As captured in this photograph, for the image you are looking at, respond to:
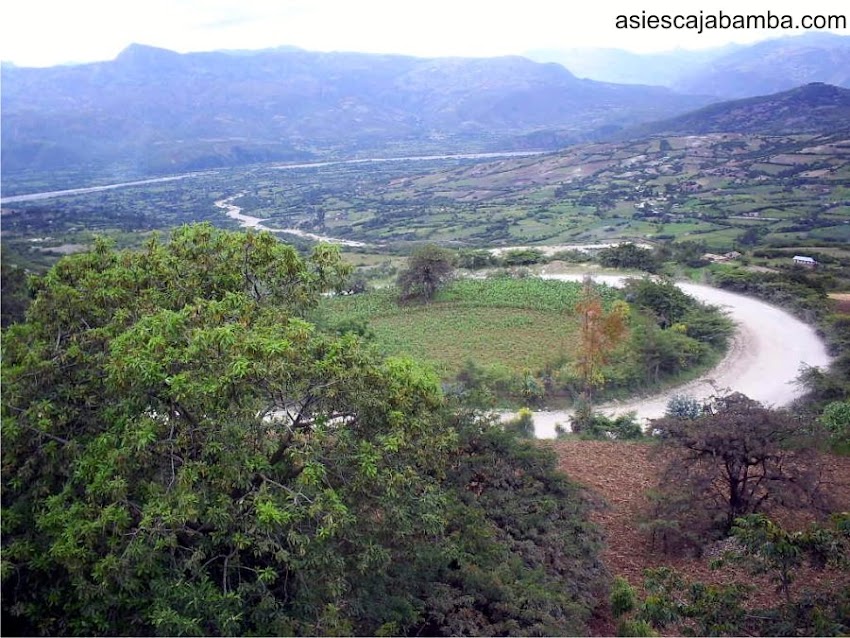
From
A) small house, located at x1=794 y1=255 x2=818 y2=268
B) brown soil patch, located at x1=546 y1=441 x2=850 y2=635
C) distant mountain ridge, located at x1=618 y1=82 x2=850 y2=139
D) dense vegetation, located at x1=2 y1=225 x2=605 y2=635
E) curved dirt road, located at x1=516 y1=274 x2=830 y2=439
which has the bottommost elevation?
curved dirt road, located at x1=516 y1=274 x2=830 y2=439

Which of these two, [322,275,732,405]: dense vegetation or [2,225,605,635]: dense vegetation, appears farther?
[322,275,732,405]: dense vegetation

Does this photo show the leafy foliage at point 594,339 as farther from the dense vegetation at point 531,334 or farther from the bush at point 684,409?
the bush at point 684,409

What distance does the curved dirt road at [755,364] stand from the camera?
819 inches

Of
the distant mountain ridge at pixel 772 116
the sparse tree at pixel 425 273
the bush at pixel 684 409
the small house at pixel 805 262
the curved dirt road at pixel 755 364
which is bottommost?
the curved dirt road at pixel 755 364

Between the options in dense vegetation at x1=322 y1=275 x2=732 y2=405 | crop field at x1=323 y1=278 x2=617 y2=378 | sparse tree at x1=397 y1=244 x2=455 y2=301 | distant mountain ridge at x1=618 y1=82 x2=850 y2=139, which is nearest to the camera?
dense vegetation at x1=322 y1=275 x2=732 y2=405

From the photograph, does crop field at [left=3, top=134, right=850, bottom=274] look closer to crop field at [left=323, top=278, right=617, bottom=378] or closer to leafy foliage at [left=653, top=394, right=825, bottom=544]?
crop field at [left=323, top=278, right=617, bottom=378]

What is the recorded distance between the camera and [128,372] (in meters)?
6.36

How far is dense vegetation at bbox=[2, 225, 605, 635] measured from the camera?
5961mm

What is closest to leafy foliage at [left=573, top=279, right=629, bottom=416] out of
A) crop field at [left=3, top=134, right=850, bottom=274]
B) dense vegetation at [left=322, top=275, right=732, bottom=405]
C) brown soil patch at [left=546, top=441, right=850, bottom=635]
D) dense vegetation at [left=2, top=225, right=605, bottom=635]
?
dense vegetation at [left=322, top=275, right=732, bottom=405]

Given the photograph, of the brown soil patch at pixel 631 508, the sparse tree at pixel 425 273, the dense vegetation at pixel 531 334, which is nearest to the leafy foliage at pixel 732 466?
the brown soil patch at pixel 631 508

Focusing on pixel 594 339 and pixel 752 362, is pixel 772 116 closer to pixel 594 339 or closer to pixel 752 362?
pixel 752 362

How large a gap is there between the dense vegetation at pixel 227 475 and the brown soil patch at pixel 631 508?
176 cm

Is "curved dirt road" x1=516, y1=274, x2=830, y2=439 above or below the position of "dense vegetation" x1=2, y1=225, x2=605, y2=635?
below

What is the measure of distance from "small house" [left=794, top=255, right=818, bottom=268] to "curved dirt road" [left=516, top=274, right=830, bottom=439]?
39.2 ft
